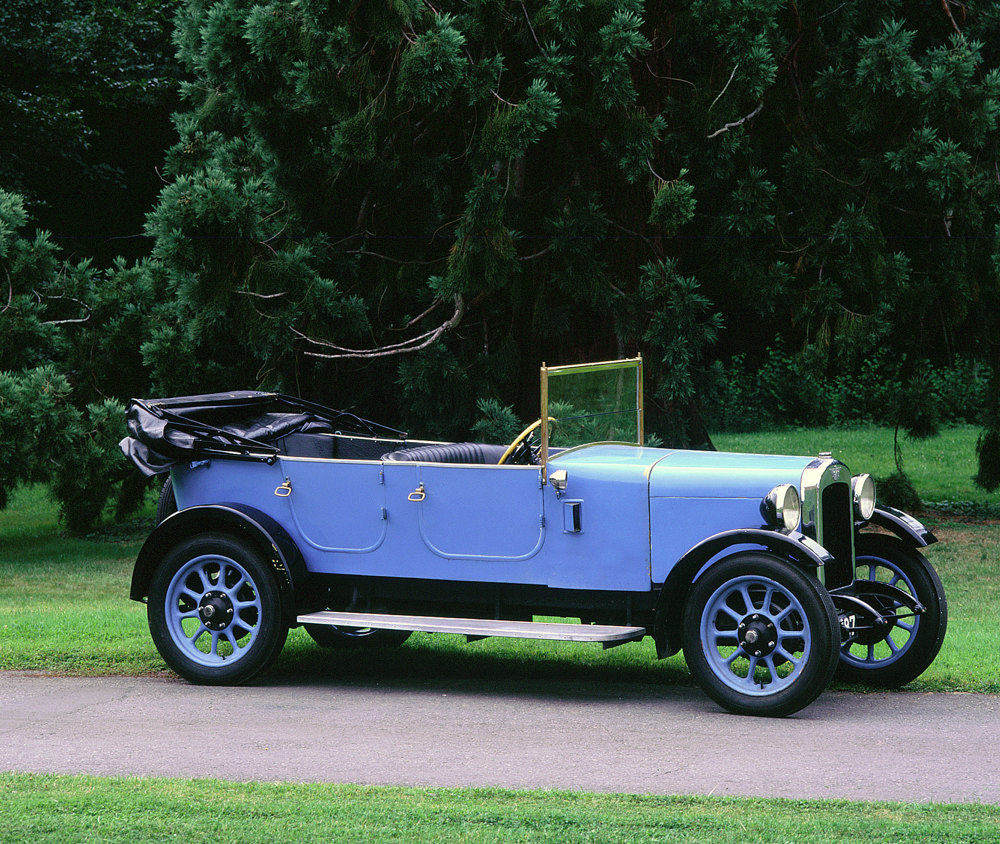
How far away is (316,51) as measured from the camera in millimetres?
11406

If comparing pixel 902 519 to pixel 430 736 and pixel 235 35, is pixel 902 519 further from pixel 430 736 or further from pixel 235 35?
pixel 235 35

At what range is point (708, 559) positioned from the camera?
668cm

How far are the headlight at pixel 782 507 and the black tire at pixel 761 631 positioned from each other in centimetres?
19

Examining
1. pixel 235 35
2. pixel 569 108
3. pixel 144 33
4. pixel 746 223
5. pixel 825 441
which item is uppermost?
pixel 144 33

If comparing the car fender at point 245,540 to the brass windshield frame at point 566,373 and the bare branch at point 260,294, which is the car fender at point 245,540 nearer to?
the brass windshield frame at point 566,373

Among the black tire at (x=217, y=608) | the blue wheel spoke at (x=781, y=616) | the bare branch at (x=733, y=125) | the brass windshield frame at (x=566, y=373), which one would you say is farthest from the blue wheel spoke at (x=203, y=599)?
the bare branch at (x=733, y=125)

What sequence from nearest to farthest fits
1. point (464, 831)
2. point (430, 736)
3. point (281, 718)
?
point (464, 831)
point (430, 736)
point (281, 718)

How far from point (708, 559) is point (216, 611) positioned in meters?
2.63

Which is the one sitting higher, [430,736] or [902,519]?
[902,519]

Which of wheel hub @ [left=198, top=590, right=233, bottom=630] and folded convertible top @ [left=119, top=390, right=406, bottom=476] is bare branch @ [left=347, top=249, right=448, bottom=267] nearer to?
folded convertible top @ [left=119, top=390, right=406, bottom=476]

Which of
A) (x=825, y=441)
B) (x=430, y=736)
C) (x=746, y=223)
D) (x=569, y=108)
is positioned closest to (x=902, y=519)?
(x=430, y=736)

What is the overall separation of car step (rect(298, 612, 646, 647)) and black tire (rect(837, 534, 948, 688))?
50.8 inches

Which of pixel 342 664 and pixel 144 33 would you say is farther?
pixel 144 33

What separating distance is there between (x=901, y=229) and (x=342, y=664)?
420 inches
